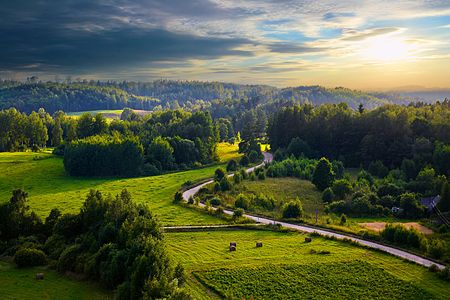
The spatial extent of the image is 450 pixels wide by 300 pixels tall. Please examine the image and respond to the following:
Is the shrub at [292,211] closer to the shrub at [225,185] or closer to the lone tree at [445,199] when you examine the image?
the shrub at [225,185]

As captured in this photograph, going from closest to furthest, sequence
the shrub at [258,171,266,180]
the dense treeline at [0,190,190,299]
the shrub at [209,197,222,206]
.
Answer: the dense treeline at [0,190,190,299]
the shrub at [209,197,222,206]
the shrub at [258,171,266,180]

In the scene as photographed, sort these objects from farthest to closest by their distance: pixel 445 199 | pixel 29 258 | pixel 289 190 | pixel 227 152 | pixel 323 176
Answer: pixel 227 152 → pixel 323 176 → pixel 289 190 → pixel 445 199 → pixel 29 258

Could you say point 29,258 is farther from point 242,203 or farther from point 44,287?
point 242,203

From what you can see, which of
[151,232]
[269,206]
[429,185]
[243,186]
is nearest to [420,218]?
[429,185]

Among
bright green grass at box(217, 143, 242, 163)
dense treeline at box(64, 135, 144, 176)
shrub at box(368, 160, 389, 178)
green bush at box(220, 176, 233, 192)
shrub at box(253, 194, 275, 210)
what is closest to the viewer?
shrub at box(253, 194, 275, 210)

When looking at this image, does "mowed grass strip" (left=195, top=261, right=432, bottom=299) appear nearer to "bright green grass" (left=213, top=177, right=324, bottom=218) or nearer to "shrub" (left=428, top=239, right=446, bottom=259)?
"shrub" (left=428, top=239, right=446, bottom=259)

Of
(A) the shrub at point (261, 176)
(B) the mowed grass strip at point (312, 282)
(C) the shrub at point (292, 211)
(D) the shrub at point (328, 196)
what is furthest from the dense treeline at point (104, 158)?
(B) the mowed grass strip at point (312, 282)

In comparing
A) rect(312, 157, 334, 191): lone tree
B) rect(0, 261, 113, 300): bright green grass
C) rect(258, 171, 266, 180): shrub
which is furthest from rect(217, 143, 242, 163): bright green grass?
rect(0, 261, 113, 300): bright green grass

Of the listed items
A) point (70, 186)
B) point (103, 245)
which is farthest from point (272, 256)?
point (70, 186)
